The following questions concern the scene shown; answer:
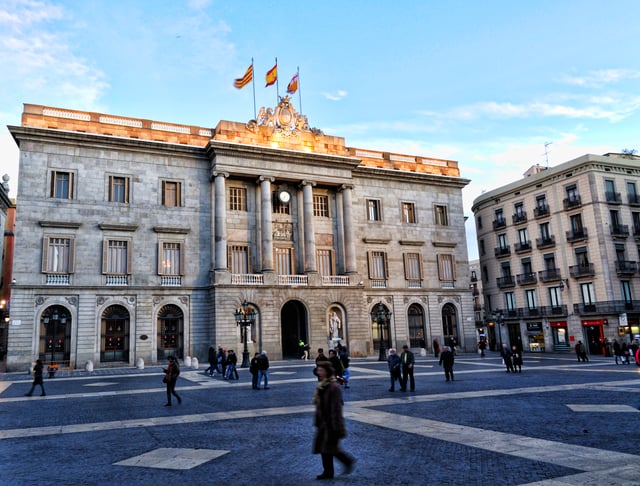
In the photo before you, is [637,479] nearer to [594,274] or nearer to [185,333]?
[185,333]

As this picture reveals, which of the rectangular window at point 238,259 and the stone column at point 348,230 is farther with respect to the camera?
the stone column at point 348,230

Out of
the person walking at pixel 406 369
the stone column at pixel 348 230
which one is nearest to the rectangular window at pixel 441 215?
the stone column at pixel 348 230

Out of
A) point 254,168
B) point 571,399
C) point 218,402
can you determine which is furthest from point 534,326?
point 218,402

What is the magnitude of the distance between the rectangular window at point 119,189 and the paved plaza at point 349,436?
18.5 m

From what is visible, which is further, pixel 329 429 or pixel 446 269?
pixel 446 269

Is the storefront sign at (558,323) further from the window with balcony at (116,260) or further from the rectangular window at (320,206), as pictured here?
the window with balcony at (116,260)

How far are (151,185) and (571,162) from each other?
1441 inches

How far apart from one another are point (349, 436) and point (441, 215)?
3957 cm

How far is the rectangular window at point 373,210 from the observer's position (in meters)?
44.1

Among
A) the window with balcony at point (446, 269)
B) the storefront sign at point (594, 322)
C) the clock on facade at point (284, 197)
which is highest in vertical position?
the clock on facade at point (284, 197)

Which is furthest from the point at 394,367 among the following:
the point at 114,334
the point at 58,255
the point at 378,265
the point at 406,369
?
the point at 378,265

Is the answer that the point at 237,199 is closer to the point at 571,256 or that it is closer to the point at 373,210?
the point at 373,210

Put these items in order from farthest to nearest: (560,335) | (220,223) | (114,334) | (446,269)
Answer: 1. (560,335)
2. (446,269)
3. (220,223)
4. (114,334)

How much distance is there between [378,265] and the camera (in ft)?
142
